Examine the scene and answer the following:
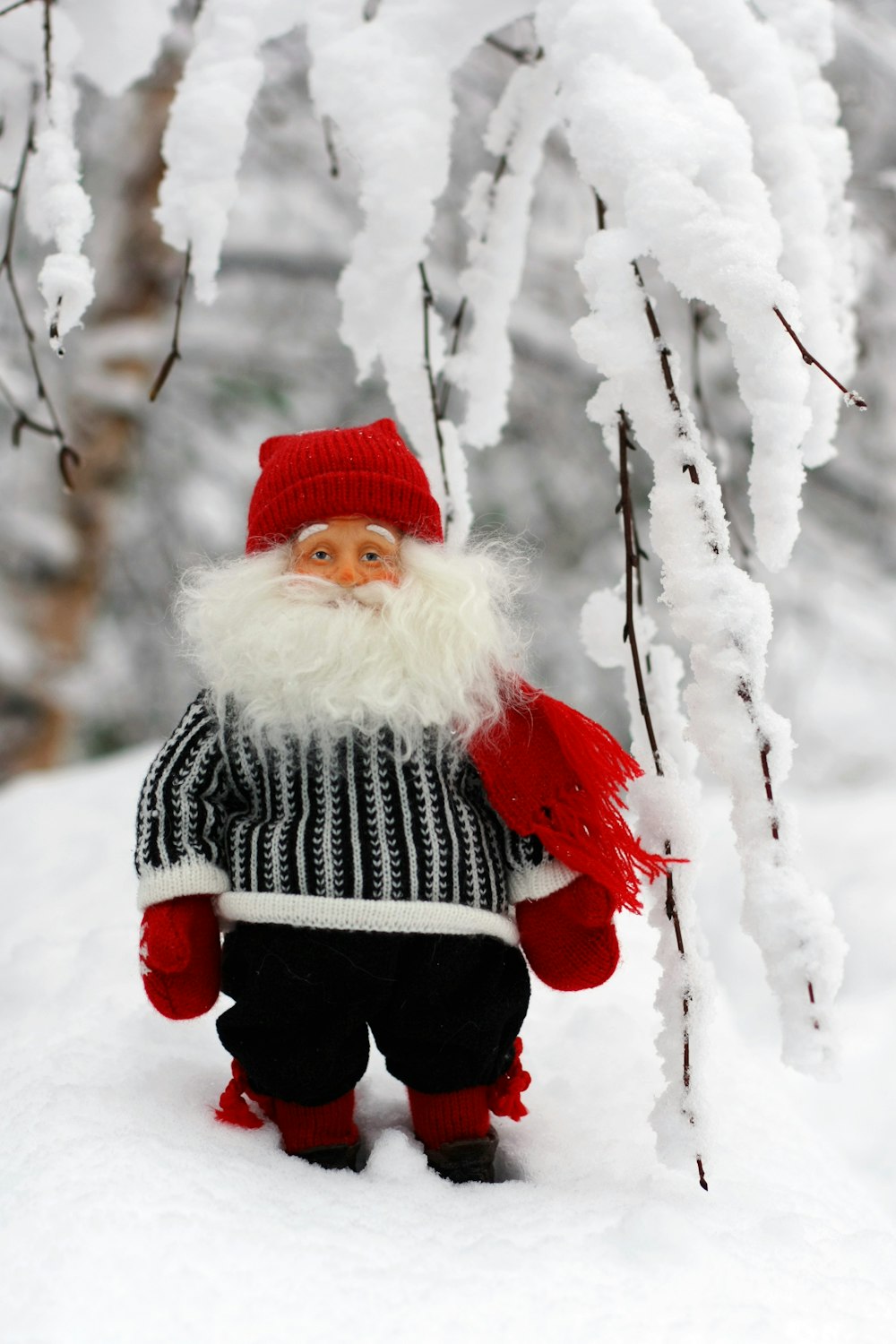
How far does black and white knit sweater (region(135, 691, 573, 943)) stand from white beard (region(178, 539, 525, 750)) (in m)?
0.04

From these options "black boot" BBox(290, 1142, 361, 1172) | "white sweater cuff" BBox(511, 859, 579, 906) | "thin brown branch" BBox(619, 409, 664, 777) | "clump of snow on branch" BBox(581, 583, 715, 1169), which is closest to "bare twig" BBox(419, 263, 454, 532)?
"thin brown branch" BBox(619, 409, 664, 777)

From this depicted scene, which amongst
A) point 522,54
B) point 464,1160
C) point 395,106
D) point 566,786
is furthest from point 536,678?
point 522,54

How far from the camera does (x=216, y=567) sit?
1.33 m

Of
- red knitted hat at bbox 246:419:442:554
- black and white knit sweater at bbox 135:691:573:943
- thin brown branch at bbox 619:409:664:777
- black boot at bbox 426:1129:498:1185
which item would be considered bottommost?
black boot at bbox 426:1129:498:1185

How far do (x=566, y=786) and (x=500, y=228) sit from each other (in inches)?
31.8

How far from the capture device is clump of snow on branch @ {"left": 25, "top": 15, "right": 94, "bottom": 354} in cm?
101

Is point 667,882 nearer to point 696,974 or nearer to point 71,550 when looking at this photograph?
point 696,974

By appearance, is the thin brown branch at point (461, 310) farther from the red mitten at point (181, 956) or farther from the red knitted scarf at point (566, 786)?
the red mitten at point (181, 956)

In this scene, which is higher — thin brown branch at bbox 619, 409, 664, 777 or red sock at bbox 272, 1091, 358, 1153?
thin brown branch at bbox 619, 409, 664, 777

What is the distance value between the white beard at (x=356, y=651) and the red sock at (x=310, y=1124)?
414mm

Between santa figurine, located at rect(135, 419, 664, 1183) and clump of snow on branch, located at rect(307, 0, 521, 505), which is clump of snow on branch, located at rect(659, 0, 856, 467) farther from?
Answer: santa figurine, located at rect(135, 419, 664, 1183)

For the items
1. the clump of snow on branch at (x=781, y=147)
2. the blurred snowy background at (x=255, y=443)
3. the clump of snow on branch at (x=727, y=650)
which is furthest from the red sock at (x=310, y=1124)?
the blurred snowy background at (x=255, y=443)

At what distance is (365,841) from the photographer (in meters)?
1.15

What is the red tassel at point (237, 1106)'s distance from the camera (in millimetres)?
1192
